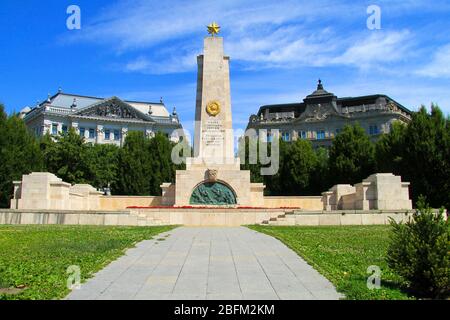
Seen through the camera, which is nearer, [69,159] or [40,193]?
[40,193]

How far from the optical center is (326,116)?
3706 inches

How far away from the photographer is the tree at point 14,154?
35.7m

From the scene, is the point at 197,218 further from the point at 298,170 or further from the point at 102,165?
the point at 102,165

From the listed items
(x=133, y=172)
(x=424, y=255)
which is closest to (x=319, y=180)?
(x=133, y=172)

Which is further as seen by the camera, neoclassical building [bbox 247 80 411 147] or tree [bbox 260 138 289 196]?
neoclassical building [bbox 247 80 411 147]

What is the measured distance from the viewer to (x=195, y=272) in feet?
31.2

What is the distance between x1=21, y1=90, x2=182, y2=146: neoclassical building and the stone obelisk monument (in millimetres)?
65880

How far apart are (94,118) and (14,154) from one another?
216ft

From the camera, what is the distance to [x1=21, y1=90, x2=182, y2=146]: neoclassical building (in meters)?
97.0

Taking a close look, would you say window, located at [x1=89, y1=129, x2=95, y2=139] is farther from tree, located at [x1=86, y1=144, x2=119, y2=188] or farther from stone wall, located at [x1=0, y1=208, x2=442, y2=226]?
stone wall, located at [x1=0, y1=208, x2=442, y2=226]

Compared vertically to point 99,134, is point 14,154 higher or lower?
lower

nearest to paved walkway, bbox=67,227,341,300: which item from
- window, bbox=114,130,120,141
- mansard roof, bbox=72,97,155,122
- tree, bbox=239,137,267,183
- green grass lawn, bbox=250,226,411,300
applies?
green grass lawn, bbox=250,226,411,300
